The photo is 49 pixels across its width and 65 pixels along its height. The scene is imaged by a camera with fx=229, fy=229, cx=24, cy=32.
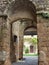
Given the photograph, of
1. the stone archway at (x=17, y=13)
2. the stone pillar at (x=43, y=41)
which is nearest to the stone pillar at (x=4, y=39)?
the stone archway at (x=17, y=13)

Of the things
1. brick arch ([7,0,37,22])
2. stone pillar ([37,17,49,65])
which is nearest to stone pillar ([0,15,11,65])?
brick arch ([7,0,37,22])

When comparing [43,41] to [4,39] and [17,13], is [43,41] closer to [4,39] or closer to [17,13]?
[4,39]

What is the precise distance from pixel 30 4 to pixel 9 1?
42.2 inches

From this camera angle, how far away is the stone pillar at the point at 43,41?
10830 millimetres

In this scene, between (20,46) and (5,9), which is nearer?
(5,9)

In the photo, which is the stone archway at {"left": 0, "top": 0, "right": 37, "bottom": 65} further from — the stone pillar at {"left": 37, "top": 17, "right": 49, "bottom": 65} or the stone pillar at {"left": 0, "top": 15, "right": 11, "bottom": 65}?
the stone pillar at {"left": 37, "top": 17, "right": 49, "bottom": 65}

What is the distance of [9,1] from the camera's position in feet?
37.9

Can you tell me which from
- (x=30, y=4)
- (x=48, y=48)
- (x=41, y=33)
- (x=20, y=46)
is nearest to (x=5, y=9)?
(x=30, y=4)

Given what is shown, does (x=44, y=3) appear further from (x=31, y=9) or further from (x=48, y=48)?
(x=48, y=48)

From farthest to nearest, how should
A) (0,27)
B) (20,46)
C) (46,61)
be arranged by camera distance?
(20,46)
(0,27)
(46,61)

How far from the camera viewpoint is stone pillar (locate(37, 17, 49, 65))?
426 inches

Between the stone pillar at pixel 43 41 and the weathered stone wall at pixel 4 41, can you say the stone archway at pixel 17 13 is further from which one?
the stone pillar at pixel 43 41

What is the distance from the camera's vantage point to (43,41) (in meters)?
10.9

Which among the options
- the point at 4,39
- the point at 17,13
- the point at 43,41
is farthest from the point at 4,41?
the point at 43,41
